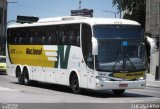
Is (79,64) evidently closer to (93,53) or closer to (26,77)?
(93,53)

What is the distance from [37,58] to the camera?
26.3 metres

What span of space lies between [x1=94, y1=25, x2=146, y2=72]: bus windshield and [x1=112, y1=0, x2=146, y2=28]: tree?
4791cm

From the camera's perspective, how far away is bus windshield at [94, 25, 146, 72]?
20281 millimetres

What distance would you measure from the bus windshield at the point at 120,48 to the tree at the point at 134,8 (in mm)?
47914

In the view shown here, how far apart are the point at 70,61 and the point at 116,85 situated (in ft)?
10.3

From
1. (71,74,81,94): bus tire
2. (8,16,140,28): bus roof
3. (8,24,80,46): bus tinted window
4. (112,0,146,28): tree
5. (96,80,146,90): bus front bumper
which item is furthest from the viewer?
(112,0,146,28): tree

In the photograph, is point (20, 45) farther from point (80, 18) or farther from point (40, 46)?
point (80, 18)

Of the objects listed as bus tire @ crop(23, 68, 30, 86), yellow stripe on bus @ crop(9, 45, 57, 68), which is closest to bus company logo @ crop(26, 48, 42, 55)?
yellow stripe on bus @ crop(9, 45, 57, 68)

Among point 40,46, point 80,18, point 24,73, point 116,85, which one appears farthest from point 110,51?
point 24,73

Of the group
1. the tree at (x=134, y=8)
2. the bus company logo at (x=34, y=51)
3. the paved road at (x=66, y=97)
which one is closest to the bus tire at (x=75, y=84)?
the paved road at (x=66, y=97)

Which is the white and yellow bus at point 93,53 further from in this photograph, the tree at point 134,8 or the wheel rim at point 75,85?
the tree at point 134,8

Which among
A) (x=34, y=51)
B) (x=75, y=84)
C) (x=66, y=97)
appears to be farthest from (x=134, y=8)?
(x=66, y=97)

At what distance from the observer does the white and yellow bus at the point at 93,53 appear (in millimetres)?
20297

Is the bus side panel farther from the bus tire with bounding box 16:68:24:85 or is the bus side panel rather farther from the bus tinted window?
the bus tire with bounding box 16:68:24:85
